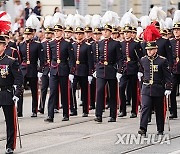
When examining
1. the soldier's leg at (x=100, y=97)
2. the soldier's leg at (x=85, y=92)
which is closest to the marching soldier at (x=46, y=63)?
the soldier's leg at (x=85, y=92)

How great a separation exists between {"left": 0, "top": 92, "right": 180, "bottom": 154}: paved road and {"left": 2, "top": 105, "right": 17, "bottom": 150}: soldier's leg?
1.03 ft

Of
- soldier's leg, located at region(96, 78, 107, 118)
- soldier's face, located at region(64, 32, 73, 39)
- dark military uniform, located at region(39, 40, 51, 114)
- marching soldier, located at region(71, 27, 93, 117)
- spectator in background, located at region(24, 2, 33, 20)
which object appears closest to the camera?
soldier's leg, located at region(96, 78, 107, 118)

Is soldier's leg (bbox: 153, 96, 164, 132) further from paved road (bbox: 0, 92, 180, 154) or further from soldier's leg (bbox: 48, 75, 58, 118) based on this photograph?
soldier's leg (bbox: 48, 75, 58, 118)

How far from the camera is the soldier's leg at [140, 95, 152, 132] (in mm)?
15789

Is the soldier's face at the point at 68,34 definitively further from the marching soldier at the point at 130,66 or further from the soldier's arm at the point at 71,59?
the soldier's arm at the point at 71,59

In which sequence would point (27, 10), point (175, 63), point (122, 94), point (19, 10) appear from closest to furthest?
point (175, 63)
point (122, 94)
point (19, 10)
point (27, 10)

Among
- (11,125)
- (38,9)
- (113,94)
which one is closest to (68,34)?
(113,94)

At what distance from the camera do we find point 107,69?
18.1 m

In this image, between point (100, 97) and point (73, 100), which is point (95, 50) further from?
point (100, 97)

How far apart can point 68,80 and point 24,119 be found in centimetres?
127

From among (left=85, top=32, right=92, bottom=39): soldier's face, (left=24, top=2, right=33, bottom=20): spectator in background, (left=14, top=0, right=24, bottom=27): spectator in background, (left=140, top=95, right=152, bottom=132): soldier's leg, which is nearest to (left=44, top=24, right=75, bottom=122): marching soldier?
(left=85, top=32, right=92, bottom=39): soldier's face

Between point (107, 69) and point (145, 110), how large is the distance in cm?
246

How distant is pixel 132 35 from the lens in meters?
19.6

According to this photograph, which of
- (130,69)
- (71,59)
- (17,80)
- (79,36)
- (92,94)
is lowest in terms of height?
(92,94)
